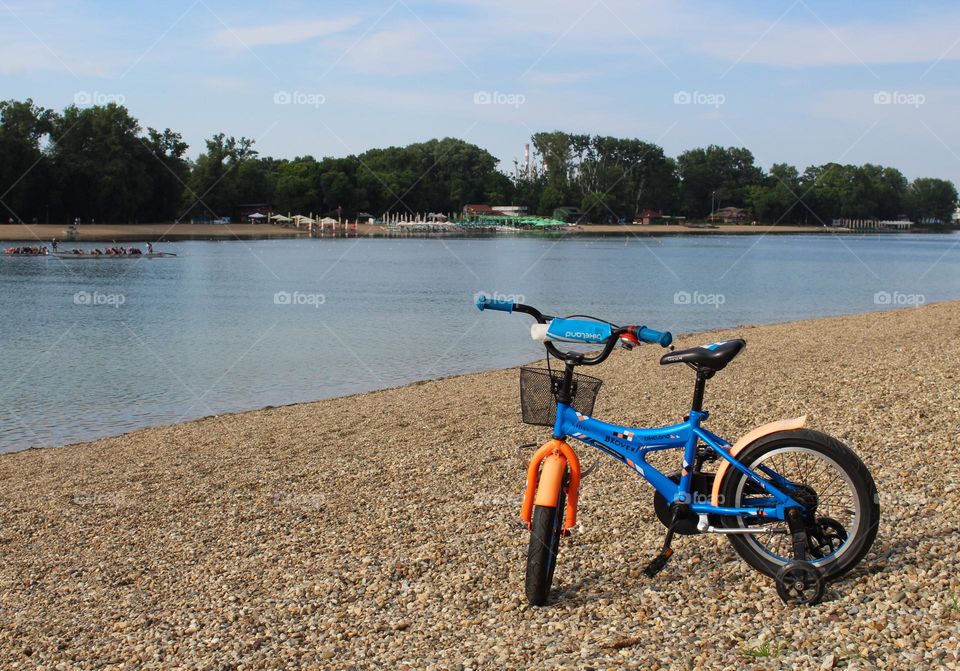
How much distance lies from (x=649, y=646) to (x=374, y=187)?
159 metres

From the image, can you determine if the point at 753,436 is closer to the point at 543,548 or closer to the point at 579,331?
the point at 579,331

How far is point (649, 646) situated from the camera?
4574 millimetres

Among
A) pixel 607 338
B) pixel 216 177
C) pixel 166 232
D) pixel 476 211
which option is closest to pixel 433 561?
pixel 607 338

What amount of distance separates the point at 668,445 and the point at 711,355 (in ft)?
1.85

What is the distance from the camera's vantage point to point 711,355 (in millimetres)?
4895

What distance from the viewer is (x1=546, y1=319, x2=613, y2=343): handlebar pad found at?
193 inches

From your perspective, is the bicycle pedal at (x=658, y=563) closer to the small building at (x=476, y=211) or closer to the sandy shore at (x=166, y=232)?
the sandy shore at (x=166, y=232)

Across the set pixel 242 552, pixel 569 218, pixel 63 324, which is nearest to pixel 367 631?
pixel 242 552

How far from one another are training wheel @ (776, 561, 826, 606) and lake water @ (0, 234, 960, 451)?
40.3 feet

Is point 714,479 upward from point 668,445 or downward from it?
downward

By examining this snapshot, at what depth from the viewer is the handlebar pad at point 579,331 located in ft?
16.0

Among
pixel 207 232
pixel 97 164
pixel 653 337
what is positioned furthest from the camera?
pixel 207 232

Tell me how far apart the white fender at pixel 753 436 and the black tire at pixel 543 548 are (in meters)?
0.83

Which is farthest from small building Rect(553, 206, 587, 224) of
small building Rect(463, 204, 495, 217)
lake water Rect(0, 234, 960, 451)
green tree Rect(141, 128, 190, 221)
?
lake water Rect(0, 234, 960, 451)
